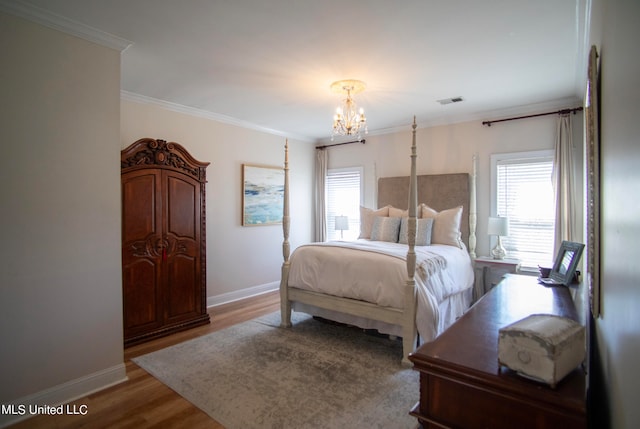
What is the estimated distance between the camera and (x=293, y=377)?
2.75 meters

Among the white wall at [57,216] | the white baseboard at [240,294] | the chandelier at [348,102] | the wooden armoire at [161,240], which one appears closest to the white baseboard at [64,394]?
the white wall at [57,216]

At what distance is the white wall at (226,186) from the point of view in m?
4.19

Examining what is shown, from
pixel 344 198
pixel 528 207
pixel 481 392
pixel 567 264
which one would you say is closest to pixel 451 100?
pixel 528 207

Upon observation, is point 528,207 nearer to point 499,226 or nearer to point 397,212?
point 499,226

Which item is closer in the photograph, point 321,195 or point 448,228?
point 448,228

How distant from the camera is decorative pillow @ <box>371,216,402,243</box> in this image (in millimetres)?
4543

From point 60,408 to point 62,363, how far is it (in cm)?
30

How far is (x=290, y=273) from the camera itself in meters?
3.88

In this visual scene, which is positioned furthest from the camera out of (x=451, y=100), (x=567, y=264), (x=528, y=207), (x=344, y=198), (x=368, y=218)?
(x=344, y=198)

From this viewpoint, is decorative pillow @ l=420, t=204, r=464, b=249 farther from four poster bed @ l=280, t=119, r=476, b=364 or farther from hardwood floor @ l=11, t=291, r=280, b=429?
hardwood floor @ l=11, t=291, r=280, b=429

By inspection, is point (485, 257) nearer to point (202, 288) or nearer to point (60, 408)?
point (202, 288)

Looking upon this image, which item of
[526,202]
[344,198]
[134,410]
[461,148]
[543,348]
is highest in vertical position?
[461,148]

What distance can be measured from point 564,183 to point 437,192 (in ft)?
4.99

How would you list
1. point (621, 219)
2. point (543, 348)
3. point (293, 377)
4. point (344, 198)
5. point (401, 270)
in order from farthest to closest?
point (344, 198) < point (401, 270) < point (293, 377) < point (543, 348) < point (621, 219)
